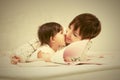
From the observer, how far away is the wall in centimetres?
184

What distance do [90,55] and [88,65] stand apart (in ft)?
0.40

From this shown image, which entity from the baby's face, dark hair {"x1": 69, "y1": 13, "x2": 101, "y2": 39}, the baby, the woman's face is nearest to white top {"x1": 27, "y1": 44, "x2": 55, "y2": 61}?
the baby

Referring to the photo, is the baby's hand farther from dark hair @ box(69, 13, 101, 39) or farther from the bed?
dark hair @ box(69, 13, 101, 39)

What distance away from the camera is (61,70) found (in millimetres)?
1862

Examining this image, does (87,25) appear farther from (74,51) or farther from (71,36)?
(74,51)

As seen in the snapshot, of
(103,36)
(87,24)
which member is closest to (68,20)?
(87,24)

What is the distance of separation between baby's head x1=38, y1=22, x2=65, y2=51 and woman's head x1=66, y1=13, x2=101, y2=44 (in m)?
0.09

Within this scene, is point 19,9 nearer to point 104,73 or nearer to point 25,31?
point 25,31

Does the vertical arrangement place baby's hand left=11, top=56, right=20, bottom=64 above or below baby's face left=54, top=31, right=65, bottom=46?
below

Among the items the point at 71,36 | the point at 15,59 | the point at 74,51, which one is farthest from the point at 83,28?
the point at 15,59

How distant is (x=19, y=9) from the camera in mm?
1854

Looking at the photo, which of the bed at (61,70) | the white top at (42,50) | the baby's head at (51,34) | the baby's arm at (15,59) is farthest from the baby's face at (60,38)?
the baby's arm at (15,59)

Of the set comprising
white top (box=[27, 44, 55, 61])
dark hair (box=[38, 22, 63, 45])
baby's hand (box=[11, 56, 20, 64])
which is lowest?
baby's hand (box=[11, 56, 20, 64])

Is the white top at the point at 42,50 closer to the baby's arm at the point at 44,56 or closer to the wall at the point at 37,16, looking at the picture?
the baby's arm at the point at 44,56
